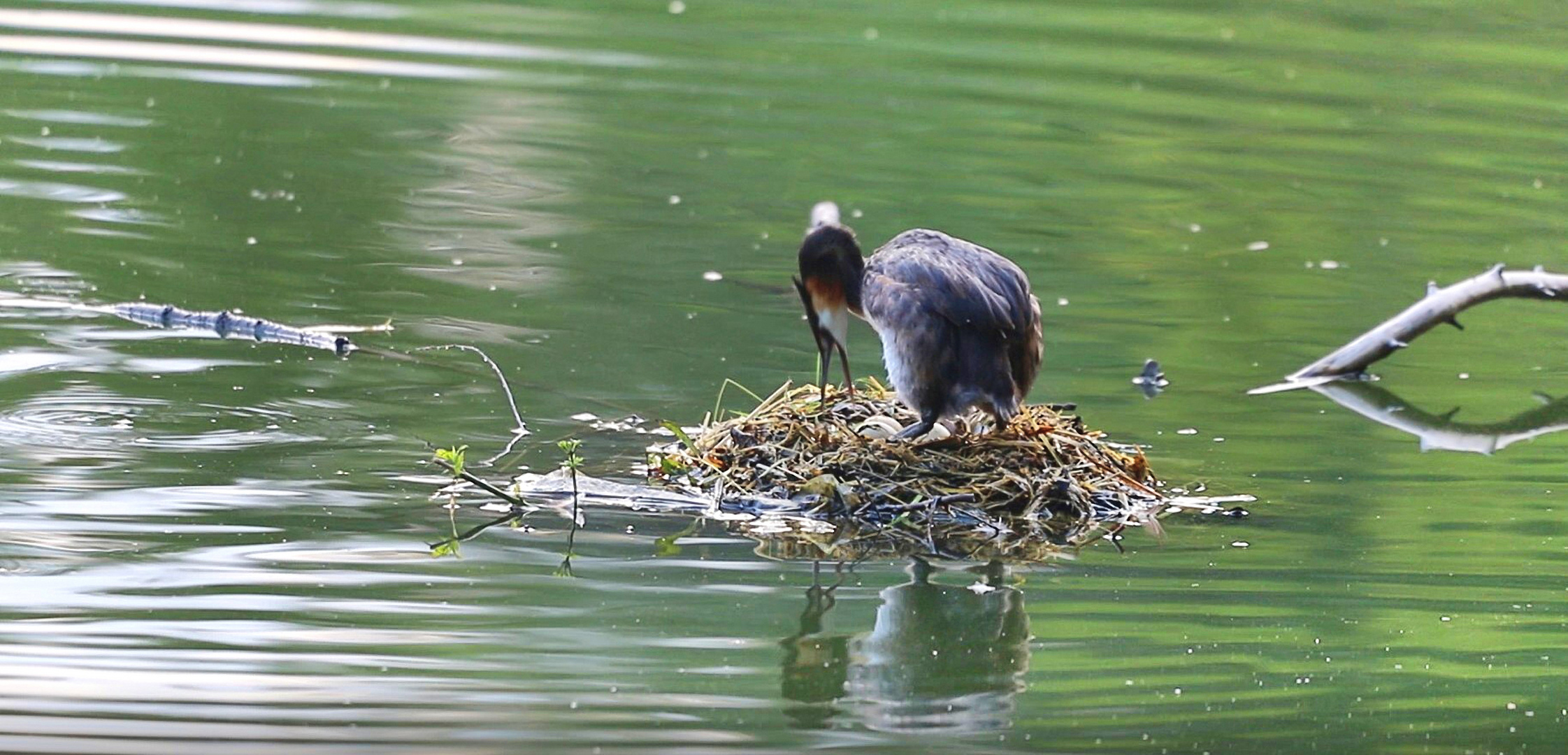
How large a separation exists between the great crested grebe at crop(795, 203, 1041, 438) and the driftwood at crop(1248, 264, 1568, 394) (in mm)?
2595

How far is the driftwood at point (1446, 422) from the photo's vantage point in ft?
27.4

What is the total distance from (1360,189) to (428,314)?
644 cm

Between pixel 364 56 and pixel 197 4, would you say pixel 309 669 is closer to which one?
pixel 364 56

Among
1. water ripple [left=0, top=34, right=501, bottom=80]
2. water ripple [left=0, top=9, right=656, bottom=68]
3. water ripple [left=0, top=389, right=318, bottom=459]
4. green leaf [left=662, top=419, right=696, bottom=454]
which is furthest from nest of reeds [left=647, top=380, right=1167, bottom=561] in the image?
water ripple [left=0, top=9, right=656, bottom=68]

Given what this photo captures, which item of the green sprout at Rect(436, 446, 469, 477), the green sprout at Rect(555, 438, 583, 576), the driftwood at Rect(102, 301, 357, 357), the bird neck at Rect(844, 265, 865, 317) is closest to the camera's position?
the green sprout at Rect(555, 438, 583, 576)

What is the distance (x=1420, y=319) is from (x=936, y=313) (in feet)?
11.1

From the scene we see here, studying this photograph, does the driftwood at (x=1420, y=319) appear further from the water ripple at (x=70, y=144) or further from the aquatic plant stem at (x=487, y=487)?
the water ripple at (x=70, y=144)

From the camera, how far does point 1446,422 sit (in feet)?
28.3

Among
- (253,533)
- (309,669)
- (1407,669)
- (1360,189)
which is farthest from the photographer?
(1360,189)

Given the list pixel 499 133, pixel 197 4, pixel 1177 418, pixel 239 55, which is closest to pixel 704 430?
pixel 1177 418

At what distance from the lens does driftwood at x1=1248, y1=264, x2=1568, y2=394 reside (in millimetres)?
9258

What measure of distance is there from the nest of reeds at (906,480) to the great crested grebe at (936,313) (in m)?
0.13

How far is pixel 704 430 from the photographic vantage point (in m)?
7.27

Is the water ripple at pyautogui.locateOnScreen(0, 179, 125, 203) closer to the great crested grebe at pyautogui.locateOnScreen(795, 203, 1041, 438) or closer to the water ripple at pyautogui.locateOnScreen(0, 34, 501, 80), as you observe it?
the water ripple at pyautogui.locateOnScreen(0, 34, 501, 80)
